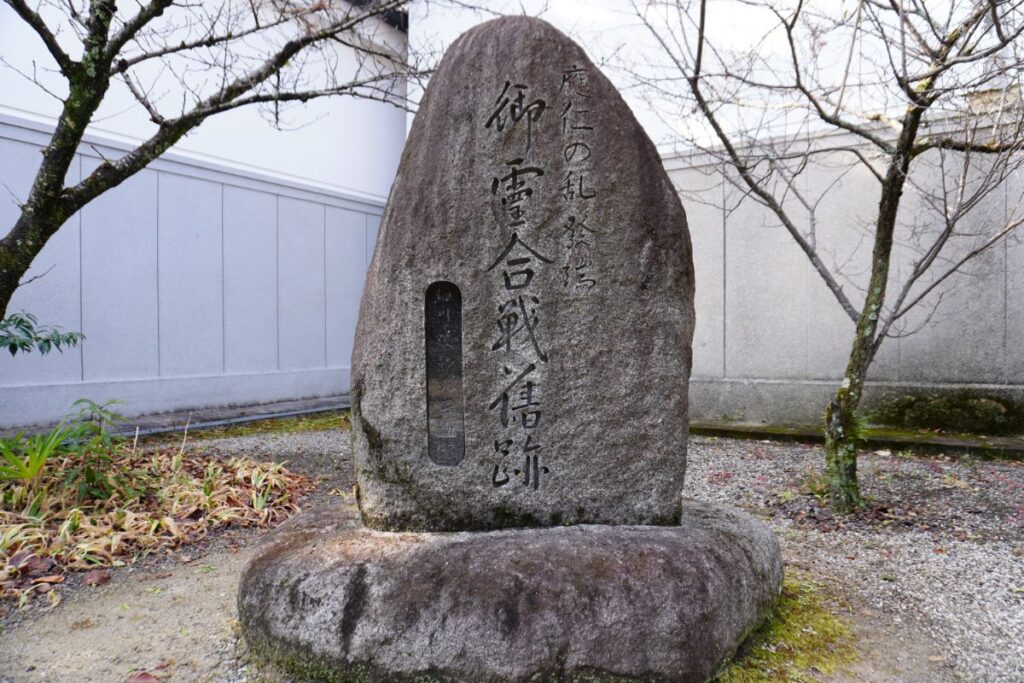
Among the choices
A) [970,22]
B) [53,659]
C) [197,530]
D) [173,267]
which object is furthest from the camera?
[173,267]

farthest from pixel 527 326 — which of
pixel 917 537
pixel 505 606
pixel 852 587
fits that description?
pixel 917 537

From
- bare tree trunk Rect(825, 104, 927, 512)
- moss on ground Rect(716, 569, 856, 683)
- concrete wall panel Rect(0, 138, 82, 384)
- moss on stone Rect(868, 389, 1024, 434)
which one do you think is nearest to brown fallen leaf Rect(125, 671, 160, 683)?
moss on ground Rect(716, 569, 856, 683)

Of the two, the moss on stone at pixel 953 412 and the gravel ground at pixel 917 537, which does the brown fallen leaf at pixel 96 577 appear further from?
the moss on stone at pixel 953 412

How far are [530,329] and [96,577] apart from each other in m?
2.88

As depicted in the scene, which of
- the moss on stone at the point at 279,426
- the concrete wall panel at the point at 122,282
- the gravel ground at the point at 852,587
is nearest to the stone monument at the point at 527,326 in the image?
the gravel ground at the point at 852,587

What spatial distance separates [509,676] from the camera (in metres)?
2.29

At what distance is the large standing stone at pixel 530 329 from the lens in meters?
2.94

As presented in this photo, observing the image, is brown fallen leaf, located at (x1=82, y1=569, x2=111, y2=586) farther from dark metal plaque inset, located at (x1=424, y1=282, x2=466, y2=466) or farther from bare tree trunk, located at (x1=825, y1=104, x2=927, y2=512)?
bare tree trunk, located at (x1=825, y1=104, x2=927, y2=512)

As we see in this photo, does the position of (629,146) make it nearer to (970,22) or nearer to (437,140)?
(437,140)

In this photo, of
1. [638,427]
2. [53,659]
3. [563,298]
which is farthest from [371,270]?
[53,659]

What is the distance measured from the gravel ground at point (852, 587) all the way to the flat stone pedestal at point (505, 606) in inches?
14.3

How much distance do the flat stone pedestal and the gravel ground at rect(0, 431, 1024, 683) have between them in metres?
0.36

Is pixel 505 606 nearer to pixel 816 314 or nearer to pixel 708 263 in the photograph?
pixel 816 314

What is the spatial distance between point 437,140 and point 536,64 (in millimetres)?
556
